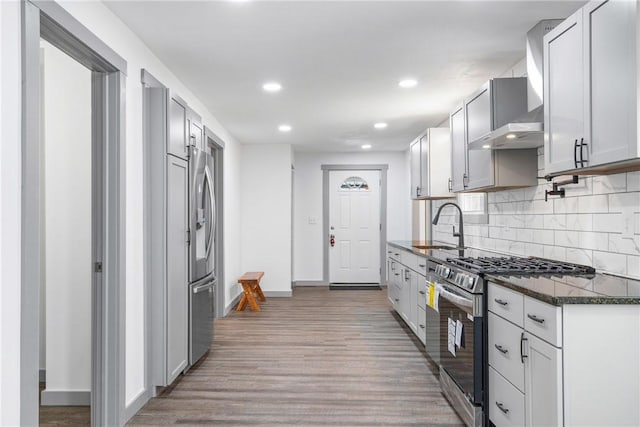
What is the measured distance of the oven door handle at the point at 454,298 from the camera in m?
2.55

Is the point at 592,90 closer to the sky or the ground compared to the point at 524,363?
closer to the sky

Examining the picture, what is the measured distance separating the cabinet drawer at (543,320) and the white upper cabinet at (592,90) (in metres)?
0.68

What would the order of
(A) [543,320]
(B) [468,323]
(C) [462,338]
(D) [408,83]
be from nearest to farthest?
(A) [543,320] < (B) [468,323] < (C) [462,338] < (D) [408,83]

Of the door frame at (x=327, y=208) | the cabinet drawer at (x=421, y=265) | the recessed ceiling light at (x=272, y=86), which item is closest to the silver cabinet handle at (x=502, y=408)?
the cabinet drawer at (x=421, y=265)

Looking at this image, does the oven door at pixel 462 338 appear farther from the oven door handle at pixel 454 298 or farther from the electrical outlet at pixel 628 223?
the electrical outlet at pixel 628 223

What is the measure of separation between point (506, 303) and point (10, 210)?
2219mm

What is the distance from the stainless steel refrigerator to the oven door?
192 cm

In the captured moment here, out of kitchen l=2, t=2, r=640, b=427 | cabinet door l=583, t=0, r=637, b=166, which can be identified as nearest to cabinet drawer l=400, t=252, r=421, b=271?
kitchen l=2, t=2, r=640, b=427

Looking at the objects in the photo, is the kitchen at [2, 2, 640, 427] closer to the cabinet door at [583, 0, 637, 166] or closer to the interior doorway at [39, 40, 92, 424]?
the interior doorway at [39, 40, 92, 424]

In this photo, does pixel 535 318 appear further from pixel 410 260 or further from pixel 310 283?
pixel 310 283

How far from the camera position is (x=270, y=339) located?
4.57 m

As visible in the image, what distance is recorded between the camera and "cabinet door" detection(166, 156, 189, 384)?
3109 millimetres

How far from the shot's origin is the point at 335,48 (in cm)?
313

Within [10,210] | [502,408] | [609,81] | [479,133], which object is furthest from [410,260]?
[10,210]
